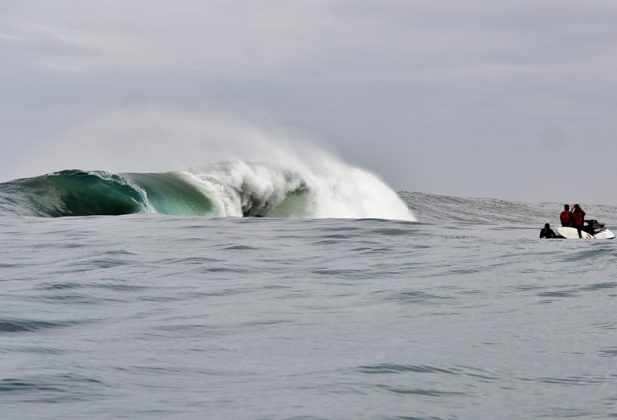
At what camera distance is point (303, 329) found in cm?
1003

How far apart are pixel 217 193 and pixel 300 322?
23.8 metres

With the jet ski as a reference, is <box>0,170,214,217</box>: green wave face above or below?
above

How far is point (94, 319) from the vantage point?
10414mm

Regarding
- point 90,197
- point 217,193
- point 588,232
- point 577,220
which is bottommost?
point 588,232

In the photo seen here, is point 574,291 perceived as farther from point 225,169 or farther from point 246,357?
point 225,169

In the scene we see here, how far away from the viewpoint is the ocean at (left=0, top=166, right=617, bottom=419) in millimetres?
7041

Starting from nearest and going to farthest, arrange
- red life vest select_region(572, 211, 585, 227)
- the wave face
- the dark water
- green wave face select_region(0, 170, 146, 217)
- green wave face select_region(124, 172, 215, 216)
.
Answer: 1. the dark water
2. red life vest select_region(572, 211, 585, 227)
3. green wave face select_region(0, 170, 146, 217)
4. the wave face
5. green wave face select_region(124, 172, 215, 216)

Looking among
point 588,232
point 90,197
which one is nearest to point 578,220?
point 588,232

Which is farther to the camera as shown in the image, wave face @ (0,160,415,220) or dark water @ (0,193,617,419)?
wave face @ (0,160,415,220)

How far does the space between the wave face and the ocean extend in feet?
18.8

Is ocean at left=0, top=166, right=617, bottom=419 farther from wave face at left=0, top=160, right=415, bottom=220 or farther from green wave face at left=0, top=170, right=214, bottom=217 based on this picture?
wave face at left=0, top=160, right=415, bottom=220

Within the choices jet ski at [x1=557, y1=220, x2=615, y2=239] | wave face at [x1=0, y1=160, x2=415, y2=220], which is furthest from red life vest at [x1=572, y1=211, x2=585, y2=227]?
wave face at [x1=0, y1=160, x2=415, y2=220]

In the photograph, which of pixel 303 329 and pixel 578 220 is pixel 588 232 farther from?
pixel 303 329

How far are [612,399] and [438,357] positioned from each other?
1.83 m
